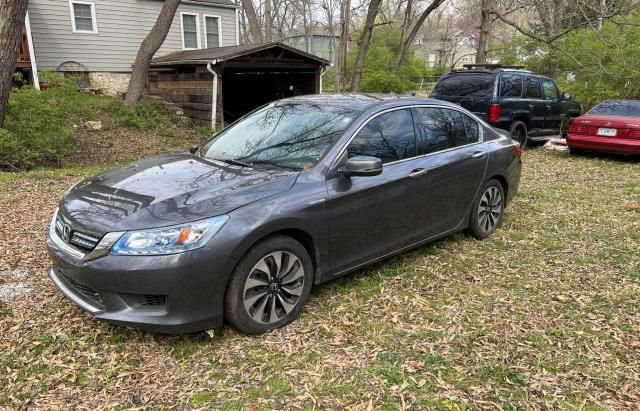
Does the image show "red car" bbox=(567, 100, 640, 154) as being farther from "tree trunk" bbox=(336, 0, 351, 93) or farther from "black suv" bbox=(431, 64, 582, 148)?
"tree trunk" bbox=(336, 0, 351, 93)

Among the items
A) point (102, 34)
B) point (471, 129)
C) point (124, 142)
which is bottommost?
point (124, 142)

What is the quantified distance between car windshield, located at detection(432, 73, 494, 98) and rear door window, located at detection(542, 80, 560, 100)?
2.23 metres

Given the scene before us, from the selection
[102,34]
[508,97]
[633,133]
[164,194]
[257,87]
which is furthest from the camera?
[102,34]

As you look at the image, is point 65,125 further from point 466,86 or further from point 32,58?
point 466,86

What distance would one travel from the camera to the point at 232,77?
50.9 ft

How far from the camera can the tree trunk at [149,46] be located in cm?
1338

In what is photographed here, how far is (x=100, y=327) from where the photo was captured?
11.1ft

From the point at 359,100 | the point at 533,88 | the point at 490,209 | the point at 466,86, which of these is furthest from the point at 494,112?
the point at 359,100

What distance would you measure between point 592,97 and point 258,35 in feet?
41.5

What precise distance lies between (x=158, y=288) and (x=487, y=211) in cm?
369

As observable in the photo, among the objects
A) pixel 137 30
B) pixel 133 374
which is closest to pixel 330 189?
pixel 133 374

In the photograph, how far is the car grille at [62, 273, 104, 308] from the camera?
3023mm

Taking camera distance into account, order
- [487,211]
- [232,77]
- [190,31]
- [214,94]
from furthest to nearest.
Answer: [190,31]
[232,77]
[214,94]
[487,211]

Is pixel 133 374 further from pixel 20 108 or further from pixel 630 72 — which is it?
pixel 630 72
